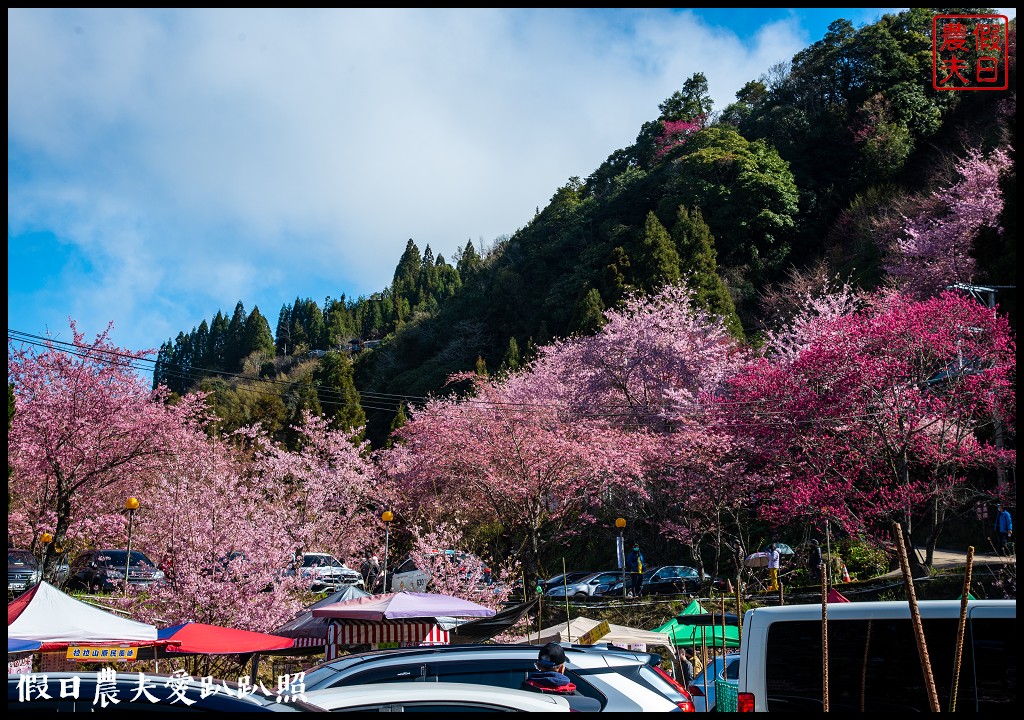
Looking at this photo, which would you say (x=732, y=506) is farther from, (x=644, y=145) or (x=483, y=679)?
(x=644, y=145)

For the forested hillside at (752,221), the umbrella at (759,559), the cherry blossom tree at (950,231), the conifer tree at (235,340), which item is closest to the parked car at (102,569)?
the forested hillside at (752,221)

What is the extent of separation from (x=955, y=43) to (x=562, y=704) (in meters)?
42.6

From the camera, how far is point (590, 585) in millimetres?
22859

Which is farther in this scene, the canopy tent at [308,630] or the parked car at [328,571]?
the parked car at [328,571]

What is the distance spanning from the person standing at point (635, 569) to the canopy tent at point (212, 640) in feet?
41.7

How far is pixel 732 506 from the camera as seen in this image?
2083 centimetres

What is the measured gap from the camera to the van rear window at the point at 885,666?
16.1 ft

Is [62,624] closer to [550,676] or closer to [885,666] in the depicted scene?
[550,676]

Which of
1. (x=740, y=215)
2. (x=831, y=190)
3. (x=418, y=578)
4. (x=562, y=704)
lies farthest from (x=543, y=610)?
(x=831, y=190)

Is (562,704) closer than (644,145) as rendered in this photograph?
Yes

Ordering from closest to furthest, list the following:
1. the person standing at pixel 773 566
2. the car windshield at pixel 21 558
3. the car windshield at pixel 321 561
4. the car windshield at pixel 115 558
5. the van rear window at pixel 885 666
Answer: the van rear window at pixel 885 666, the person standing at pixel 773 566, the car windshield at pixel 21 558, the car windshield at pixel 115 558, the car windshield at pixel 321 561

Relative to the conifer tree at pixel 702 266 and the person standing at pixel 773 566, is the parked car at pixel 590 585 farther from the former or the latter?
the conifer tree at pixel 702 266

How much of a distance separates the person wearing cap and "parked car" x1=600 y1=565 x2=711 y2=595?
53.1 feet

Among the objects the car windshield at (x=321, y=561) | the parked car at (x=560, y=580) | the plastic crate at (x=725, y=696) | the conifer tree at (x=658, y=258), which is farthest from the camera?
the conifer tree at (x=658, y=258)
